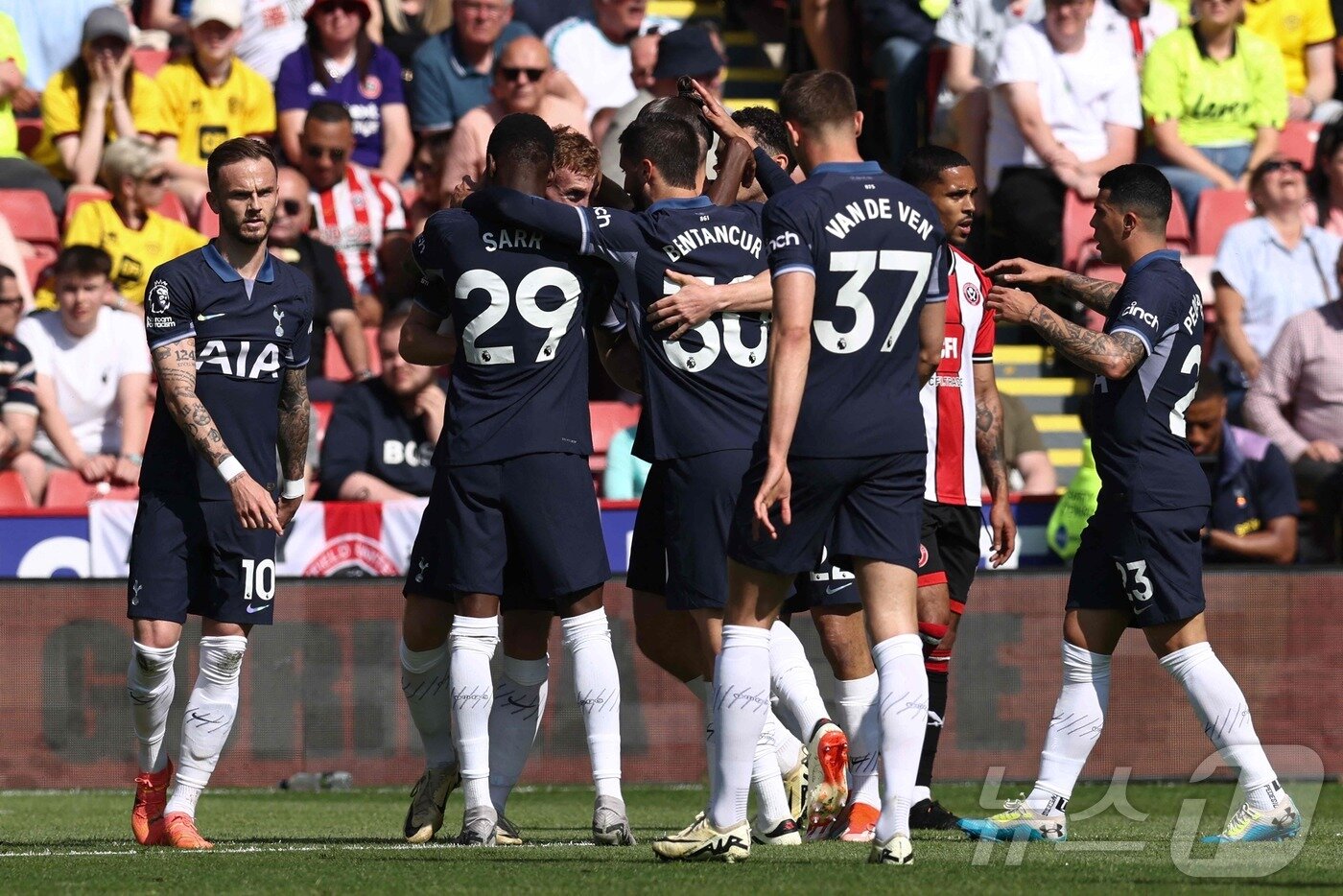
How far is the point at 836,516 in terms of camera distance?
629cm

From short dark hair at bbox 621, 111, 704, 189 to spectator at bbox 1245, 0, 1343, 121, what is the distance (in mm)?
10362

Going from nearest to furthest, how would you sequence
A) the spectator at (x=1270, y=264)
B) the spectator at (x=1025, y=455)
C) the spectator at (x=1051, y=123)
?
1. the spectator at (x=1025, y=455)
2. the spectator at (x=1270, y=264)
3. the spectator at (x=1051, y=123)

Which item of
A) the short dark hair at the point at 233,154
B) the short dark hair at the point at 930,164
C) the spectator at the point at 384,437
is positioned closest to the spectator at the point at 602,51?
the spectator at the point at 384,437

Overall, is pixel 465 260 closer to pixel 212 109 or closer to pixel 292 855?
pixel 292 855

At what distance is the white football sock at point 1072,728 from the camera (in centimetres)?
743

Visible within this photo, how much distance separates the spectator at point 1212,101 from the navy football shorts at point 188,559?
892cm

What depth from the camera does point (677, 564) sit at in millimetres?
7004

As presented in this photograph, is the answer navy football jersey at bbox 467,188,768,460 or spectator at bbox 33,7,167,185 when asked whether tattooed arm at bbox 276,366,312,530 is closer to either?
navy football jersey at bbox 467,188,768,460

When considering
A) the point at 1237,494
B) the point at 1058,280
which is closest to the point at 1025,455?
the point at 1237,494

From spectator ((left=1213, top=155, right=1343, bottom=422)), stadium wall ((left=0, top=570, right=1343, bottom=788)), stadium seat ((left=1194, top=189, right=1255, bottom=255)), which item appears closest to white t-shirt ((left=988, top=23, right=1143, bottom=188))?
stadium seat ((left=1194, top=189, right=1255, bottom=255))

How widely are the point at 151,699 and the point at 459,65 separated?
27.2ft

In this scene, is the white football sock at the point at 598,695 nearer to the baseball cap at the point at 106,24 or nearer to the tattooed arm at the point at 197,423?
the tattooed arm at the point at 197,423

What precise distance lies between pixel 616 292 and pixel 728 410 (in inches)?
26.9

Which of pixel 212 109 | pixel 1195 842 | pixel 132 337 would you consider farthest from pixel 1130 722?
pixel 212 109
